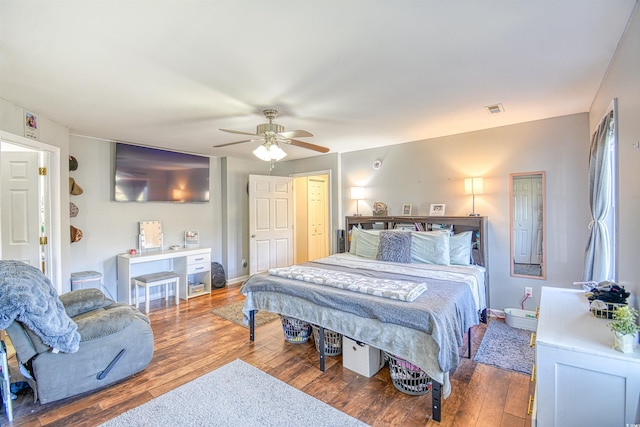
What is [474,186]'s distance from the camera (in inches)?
147

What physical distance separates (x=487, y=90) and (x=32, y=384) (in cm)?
423

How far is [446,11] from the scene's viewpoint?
1.51 metres

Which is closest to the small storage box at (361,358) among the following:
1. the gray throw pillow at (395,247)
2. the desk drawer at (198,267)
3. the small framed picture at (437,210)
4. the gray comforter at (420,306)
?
the gray comforter at (420,306)

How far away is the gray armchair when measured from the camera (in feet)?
6.36

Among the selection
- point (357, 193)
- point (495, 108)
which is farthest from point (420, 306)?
point (357, 193)

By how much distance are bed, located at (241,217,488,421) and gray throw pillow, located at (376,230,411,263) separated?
0.01 meters

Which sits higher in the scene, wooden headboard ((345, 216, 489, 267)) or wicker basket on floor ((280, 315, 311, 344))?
wooden headboard ((345, 216, 489, 267))

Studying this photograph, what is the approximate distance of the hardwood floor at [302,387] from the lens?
1.97 m

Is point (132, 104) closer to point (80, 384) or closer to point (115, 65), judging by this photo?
point (115, 65)

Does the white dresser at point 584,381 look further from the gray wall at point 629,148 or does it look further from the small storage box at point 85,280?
the small storage box at point 85,280

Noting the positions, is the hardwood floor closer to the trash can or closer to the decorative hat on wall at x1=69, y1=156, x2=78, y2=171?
the trash can

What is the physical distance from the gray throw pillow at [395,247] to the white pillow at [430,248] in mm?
89

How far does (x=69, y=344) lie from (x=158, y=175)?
122 inches

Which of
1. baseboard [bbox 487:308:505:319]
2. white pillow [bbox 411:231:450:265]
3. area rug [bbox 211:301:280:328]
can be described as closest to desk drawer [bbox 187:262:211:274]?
area rug [bbox 211:301:280:328]
